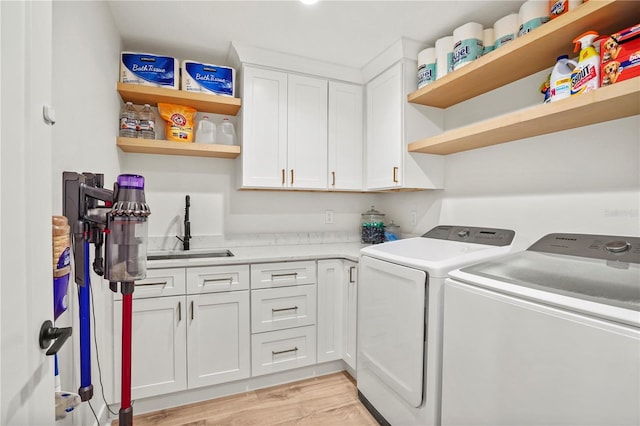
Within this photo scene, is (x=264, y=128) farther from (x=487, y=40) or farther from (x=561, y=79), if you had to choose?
(x=561, y=79)

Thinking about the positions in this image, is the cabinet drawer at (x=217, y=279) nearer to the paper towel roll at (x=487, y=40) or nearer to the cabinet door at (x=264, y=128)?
the cabinet door at (x=264, y=128)

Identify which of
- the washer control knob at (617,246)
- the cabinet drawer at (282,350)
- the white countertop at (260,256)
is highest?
the washer control knob at (617,246)

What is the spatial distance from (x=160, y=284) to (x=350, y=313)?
1.24 m

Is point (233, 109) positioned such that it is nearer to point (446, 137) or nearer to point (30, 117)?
point (446, 137)

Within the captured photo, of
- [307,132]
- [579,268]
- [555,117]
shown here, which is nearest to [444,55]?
[555,117]

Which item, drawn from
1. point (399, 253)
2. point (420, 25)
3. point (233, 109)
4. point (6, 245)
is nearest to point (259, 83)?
point (233, 109)

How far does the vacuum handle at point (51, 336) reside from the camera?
0.58 meters

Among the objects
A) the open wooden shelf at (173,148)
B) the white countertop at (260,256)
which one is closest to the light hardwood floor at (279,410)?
the white countertop at (260,256)

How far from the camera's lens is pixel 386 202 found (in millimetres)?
2902

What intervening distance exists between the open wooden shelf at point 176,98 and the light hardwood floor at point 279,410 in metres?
2.00

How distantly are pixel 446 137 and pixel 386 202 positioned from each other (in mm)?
1134

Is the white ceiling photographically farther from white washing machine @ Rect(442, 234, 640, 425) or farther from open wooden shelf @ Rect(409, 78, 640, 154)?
white washing machine @ Rect(442, 234, 640, 425)

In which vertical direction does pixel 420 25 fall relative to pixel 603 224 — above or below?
above

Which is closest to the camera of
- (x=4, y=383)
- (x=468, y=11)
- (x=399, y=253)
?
(x=4, y=383)
